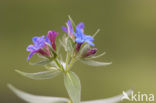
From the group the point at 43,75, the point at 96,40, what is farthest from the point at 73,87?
the point at 96,40

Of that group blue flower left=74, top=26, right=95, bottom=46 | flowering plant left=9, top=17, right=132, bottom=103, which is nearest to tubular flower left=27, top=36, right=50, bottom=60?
flowering plant left=9, top=17, right=132, bottom=103

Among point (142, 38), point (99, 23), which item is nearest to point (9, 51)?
point (99, 23)

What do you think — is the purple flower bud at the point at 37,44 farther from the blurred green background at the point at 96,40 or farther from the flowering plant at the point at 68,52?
the blurred green background at the point at 96,40

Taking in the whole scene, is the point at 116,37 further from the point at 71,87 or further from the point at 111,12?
the point at 71,87

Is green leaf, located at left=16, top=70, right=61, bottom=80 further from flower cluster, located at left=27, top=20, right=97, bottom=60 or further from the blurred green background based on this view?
the blurred green background

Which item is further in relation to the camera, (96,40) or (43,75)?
(96,40)

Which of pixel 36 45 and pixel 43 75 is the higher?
pixel 36 45

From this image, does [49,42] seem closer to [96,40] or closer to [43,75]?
[43,75]

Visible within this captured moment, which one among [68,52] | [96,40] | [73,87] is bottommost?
[73,87]
